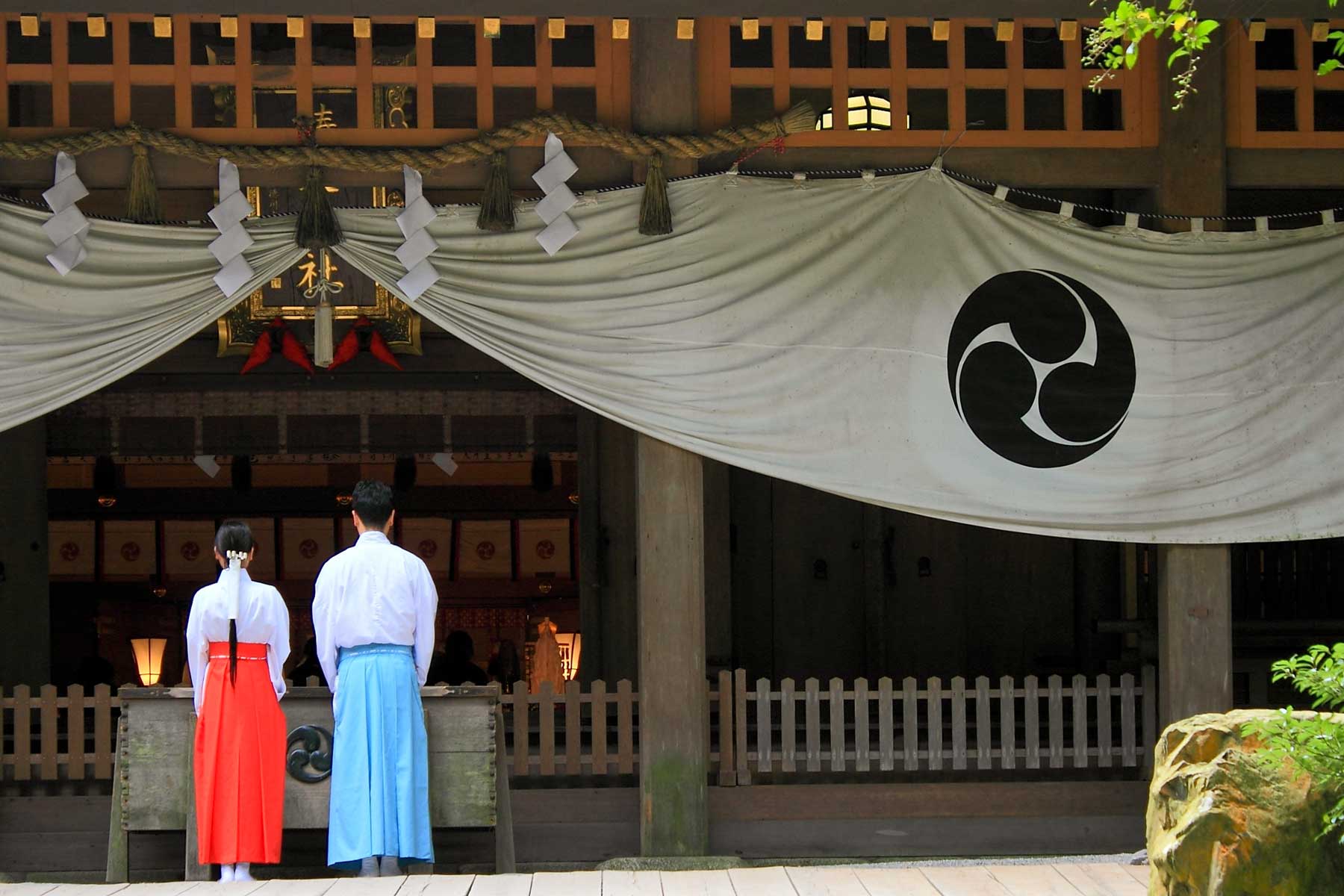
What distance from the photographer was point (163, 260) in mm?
6992

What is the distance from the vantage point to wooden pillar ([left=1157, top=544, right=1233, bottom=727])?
23.7 feet

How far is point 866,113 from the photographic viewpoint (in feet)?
32.6

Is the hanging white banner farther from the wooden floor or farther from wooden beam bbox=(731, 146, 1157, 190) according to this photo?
the wooden floor

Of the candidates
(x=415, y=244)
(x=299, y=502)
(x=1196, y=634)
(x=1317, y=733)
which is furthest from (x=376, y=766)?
(x=299, y=502)

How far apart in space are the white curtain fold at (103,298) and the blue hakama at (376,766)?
1.96 metres

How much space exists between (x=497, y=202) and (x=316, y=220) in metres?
0.82

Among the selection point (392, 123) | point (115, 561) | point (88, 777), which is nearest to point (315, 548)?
point (115, 561)

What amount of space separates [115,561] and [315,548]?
1.67m

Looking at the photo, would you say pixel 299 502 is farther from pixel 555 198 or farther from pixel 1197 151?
pixel 1197 151

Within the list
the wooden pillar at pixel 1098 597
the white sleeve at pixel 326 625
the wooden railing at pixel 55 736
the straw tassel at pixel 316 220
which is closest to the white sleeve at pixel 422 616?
the white sleeve at pixel 326 625

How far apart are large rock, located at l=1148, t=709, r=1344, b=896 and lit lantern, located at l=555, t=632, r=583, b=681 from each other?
793 cm

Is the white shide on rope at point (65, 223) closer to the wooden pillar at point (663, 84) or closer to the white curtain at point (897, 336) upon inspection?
the white curtain at point (897, 336)

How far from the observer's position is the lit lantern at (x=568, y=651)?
39.7 ft

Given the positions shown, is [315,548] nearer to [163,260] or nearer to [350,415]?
[350,415]
